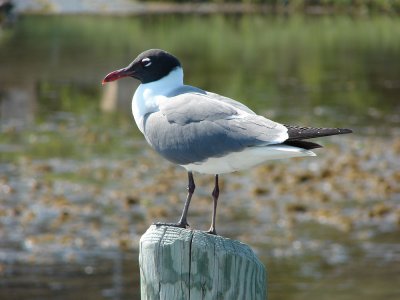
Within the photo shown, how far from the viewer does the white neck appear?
4.67 m

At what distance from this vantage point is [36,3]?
163 feet

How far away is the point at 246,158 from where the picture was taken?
434 centimetres

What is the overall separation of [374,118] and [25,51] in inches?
616

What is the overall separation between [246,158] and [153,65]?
0.74 metres

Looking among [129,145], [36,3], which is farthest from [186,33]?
[129,145]

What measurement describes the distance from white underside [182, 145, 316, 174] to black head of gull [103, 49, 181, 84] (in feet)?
1.60

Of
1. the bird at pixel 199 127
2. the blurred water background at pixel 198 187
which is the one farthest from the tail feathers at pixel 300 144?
the blurred water background at pixel 198 187

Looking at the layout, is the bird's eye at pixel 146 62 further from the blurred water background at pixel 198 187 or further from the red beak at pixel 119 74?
the blurred water background at pixel 198 187

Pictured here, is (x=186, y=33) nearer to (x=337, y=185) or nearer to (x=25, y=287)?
(x=337, y=185)

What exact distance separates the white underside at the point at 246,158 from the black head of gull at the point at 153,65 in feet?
1.60

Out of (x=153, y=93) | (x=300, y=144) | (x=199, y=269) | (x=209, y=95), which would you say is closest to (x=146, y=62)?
(x=153, y=93)

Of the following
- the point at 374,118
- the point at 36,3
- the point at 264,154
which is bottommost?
the point at 36,3

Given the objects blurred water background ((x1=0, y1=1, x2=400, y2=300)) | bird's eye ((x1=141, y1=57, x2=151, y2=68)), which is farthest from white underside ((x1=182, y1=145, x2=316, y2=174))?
blurred water background ((x1=0, y1=1, x2=400, y2=300))

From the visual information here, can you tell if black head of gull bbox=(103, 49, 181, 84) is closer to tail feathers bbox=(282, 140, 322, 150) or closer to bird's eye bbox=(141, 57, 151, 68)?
bird's eye bbox=(141, 57, 151, 68)
